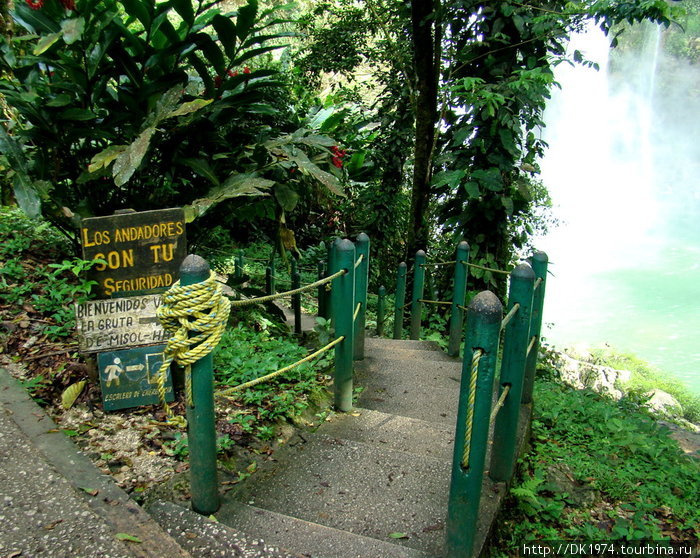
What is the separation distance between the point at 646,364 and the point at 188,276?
12.3m

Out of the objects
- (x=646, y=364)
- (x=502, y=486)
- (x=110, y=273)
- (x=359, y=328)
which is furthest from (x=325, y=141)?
(x=646, y=364)

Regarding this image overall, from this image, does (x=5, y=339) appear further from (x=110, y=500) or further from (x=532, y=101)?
(x=532, y=101)

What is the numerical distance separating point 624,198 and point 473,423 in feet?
84.6

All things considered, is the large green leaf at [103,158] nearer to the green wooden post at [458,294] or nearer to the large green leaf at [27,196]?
the large green leaf at [27,196]

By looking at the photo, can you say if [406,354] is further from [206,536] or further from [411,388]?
[206,536]

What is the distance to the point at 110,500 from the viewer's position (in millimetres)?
1936

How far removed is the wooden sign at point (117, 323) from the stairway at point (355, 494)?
91cm

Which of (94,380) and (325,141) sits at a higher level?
(325,141)

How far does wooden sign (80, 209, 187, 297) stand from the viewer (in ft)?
8.57

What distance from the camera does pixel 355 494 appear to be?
2.30m

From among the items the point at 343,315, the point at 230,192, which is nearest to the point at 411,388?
the point at 343,315

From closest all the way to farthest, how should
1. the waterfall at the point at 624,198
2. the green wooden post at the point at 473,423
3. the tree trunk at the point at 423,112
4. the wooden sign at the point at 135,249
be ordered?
the green wooden post at the point at 473,423 → the wooden sign at the point at 135,249 → the tree trunk at the point at 423,112 → the waterfall at the point at 624,198

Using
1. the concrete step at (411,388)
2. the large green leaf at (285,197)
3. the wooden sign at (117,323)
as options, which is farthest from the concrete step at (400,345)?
the wooden sign at (117,323)

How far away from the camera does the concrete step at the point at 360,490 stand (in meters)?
2.12
